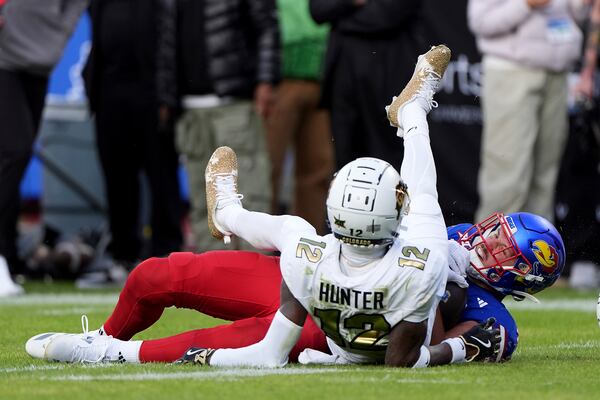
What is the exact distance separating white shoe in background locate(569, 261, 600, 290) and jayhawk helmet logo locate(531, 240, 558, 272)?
4950 mm

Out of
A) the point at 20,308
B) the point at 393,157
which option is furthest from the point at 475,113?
the point at 20,308

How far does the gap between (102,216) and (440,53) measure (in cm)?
690

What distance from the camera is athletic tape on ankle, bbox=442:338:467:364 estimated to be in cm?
604

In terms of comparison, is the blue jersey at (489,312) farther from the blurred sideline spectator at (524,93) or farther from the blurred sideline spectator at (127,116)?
the blurred sideline spectator at (127,116)

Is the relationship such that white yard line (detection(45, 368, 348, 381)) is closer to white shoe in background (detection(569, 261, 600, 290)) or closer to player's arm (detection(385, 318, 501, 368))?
player's arm (detection(385, 318, 501, 368))

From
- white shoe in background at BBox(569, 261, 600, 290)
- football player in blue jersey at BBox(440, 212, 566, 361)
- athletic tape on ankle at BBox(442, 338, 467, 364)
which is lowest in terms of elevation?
white shoe in background at BBox(569, 261, 600, 290)

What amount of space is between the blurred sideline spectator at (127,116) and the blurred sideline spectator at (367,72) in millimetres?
1325

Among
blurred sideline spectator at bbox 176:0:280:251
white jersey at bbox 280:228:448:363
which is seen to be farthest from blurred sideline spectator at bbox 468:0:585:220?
white jersey at bbox 280:228:448:363

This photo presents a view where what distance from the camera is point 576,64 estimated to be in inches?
467

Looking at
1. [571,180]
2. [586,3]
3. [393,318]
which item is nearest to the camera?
[393,318]

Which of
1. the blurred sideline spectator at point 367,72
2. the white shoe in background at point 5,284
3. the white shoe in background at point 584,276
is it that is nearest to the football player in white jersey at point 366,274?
the white shoe in background at point 5,284

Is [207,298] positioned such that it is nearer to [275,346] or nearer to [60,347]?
[275,346]

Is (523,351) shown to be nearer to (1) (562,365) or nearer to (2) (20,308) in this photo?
(1) (562,365)

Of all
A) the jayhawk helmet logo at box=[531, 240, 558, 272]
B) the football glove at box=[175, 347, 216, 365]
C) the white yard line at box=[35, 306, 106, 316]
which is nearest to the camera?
the football glove at box=[175, 347, 216, 365]
